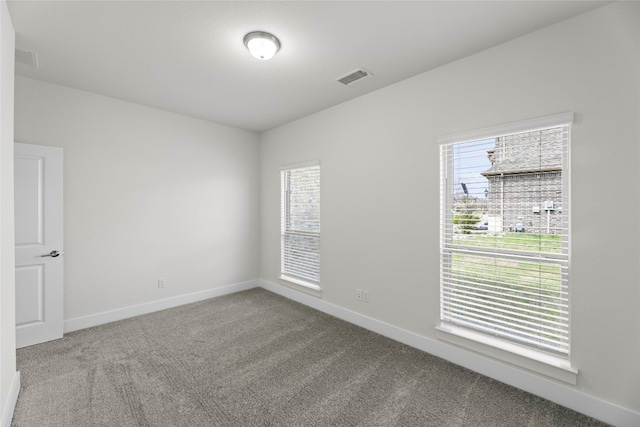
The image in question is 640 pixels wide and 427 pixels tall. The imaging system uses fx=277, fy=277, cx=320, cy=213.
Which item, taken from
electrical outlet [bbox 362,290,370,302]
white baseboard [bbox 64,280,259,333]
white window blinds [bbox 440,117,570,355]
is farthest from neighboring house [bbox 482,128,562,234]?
white baseboard [bbox 64,280,259,333]

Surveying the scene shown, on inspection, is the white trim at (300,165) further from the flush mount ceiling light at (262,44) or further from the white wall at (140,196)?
the flush mount ceiling light at (262,44)

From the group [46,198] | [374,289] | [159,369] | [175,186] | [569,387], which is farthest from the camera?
[175,186]

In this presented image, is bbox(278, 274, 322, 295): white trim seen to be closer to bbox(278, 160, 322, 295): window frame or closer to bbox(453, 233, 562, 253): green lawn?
bbox(278, 160, 322, 295): window frame

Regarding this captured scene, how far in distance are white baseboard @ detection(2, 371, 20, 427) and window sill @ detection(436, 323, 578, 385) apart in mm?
3213

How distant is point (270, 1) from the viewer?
6.01ft

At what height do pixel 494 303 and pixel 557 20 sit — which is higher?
pixel 557 20

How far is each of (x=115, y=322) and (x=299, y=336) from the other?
91.2 inches

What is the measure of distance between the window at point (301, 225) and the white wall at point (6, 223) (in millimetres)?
2872

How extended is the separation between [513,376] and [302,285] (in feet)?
8.55

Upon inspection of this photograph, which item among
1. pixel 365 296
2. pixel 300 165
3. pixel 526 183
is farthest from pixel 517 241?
pixel 300 165

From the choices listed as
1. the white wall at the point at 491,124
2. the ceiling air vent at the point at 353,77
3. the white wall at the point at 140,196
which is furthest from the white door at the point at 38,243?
the ceiling air vent at the point at 353,77

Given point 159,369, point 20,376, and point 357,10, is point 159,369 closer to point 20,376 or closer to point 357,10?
point 20,376

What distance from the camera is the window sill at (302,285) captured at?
153 inches

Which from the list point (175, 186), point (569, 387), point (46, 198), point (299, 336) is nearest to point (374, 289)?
point (299, 336)
